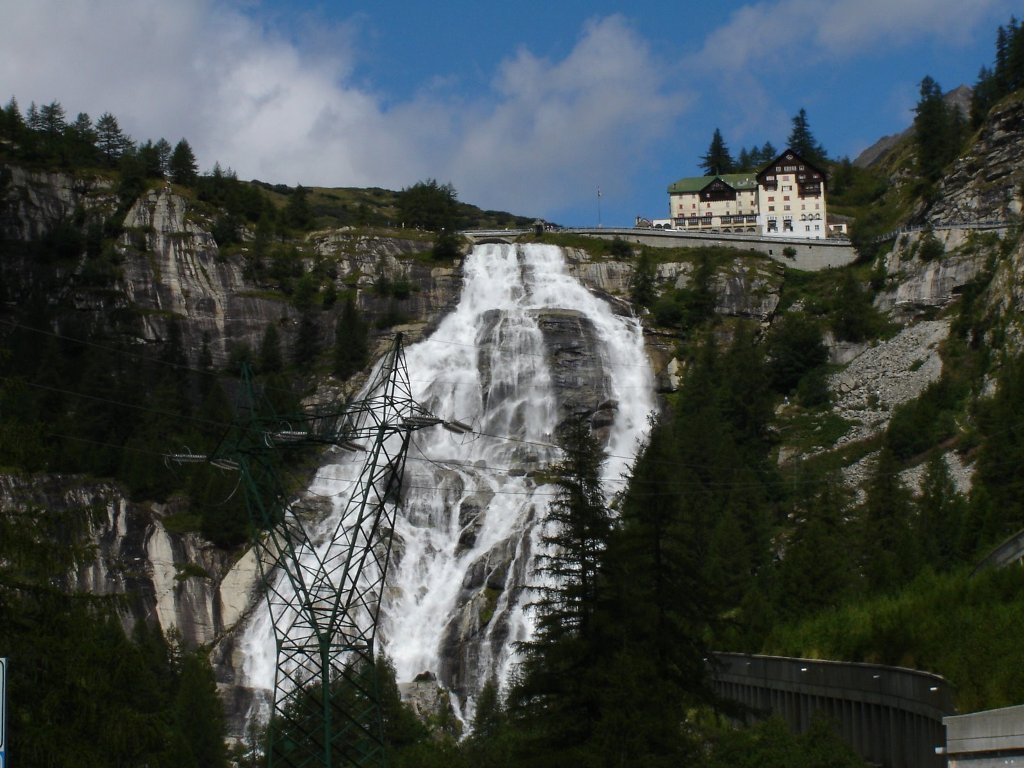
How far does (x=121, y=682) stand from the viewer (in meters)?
22.6

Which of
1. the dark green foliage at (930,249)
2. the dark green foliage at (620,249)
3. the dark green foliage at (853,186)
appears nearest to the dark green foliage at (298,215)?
the dark green foliage at (620,249)

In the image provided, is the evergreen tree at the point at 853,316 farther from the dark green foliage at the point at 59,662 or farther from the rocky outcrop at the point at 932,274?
the dark green foliage at the point at 59,662

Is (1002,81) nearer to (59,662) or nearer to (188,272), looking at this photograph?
(188,272)

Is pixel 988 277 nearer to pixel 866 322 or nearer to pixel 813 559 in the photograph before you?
pixel 866 322

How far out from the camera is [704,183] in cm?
16000

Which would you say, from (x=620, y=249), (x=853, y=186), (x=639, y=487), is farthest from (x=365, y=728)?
(x=853, y=186)

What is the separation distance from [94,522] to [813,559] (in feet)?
129

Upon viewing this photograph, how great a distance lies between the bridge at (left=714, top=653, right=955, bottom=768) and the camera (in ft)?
101

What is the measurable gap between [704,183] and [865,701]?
12886cm

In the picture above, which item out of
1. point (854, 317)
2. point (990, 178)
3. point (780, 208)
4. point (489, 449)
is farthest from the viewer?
point (780, 208)

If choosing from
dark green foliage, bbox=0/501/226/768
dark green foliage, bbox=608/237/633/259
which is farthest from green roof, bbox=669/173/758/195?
dark green foliage, bbox=0/501/226/768

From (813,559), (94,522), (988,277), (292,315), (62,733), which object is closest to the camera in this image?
(62,733)

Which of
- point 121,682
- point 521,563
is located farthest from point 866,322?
point 121,682

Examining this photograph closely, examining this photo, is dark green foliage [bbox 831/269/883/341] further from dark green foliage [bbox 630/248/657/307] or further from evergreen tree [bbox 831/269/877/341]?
dark green foliage [bbox 630/248/657/307]
